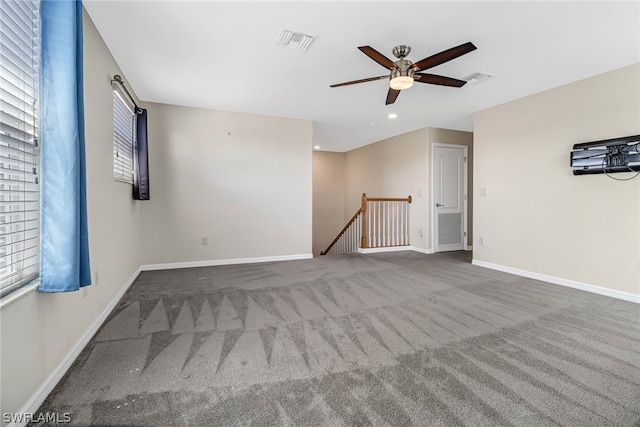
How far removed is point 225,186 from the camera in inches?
195

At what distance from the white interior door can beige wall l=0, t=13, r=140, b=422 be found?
535 cm

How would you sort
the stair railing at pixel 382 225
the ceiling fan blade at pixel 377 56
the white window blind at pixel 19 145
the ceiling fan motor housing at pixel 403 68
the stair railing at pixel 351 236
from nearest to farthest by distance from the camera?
the white window blind at pixel 19 145 → the ceiling fan blade at pixel 377 56 → the ceiling fan motor housing at pixel 403 68 → the stair railing at pixel 382 225 → the stair railing at pixel 351 236

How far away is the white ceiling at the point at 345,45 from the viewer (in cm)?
229

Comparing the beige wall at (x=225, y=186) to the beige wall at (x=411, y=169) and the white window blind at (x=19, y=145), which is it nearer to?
the beige wall at (x=411, y=169)

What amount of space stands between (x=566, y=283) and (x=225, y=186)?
507cm

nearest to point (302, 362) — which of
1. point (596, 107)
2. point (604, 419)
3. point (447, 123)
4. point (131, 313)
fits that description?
point (604, 419)

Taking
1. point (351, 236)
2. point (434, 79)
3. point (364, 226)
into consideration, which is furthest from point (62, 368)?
point (351, 236)

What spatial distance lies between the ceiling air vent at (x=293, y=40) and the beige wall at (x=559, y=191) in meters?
3.36

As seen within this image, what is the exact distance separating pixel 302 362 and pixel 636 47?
13.7ft

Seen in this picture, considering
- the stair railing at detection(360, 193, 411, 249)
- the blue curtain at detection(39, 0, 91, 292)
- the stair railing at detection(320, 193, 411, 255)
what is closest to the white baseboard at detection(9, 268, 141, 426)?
the blue curtain at detection(39, 0, 91, 292)

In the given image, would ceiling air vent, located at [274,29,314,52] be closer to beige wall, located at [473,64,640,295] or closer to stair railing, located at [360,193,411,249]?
beige wall, located at [473,64,640,295]

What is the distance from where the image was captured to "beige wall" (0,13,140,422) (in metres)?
1.38

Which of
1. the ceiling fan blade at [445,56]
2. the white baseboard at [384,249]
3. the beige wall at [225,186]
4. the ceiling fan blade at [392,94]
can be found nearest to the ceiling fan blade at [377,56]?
the ceiling fan blade at [445,56]

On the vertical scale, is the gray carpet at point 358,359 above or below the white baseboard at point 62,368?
below
